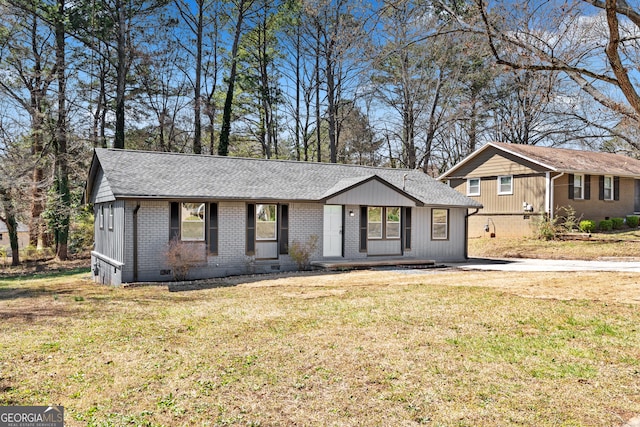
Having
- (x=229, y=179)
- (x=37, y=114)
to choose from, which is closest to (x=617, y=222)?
(x=229, y=179)

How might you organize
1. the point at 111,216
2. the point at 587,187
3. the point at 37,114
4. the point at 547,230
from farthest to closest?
the point at 587,187, the point at 37,114, the point at 547,230, the point at 111,216

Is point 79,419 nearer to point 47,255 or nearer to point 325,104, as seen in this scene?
point 47,255

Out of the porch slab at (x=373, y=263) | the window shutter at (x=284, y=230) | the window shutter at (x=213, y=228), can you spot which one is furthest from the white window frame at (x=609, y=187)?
the window shutter at (x=213, y=228)

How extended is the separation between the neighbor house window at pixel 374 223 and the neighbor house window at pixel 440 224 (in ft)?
8.40

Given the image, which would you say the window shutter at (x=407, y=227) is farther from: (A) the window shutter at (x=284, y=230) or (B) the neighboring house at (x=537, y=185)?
(B) the neighboring house at (x=537, y=185)

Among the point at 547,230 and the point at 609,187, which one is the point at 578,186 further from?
the point at 547,230

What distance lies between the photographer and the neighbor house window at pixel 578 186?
24.9 metres

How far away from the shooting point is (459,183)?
28.8m

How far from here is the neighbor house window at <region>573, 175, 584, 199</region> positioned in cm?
2492

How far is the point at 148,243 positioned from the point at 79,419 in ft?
34.2

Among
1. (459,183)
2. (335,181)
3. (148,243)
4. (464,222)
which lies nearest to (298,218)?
(335,181)

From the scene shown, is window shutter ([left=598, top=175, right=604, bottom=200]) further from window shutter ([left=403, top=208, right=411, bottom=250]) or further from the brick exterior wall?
window shutter ([left=403, top=208, right=411, bottom=250])

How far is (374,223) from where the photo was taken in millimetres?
18000

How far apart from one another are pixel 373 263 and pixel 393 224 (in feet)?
7.91
